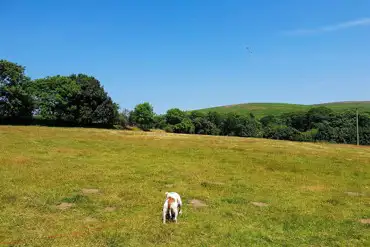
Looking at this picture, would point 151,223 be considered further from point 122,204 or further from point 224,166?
point 224,166

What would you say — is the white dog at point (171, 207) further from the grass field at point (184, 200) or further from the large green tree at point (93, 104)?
the large green tree at point (93, 104)

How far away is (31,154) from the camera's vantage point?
101 ft

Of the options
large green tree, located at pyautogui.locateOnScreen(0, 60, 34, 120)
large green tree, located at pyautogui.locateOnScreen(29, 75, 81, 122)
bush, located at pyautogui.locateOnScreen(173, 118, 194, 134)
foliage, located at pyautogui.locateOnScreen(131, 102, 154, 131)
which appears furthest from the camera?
Result: bush, located at pyautogui.locateOnScreen(173, 118, 194, 134)

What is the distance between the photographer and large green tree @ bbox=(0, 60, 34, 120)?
243 ft

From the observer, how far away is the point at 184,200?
17.8 m

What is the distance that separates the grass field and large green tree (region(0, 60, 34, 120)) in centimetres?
4692

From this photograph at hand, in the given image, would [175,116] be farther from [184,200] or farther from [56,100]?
[184,200]

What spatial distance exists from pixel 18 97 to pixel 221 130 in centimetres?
7989

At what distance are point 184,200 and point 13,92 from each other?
6980 cm

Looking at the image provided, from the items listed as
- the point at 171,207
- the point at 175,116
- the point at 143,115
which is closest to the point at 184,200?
the point at 171,207

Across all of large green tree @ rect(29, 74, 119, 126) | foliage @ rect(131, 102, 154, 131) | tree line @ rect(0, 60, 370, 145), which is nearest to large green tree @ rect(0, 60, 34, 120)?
tree line @ rect(0, 60, 370, 145)

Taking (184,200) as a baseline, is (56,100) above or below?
above

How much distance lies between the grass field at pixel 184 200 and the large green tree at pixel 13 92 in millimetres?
46918

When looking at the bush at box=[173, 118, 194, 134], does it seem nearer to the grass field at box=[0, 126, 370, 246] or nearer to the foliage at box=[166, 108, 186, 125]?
the foliage at box=[166, 108, 186, 125]
